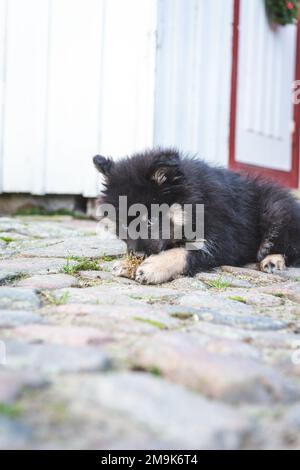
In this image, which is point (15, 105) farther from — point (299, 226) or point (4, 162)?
point (299, 226)

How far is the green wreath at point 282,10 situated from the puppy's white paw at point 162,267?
4.65m

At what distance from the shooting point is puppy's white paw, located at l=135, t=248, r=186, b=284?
3305 millimetres

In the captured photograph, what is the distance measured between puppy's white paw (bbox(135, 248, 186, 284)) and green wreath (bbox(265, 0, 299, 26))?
465 cm

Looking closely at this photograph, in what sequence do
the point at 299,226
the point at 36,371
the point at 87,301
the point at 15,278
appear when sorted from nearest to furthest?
the point at 36,371 < the point at 87,301 < the point at 15,278 < the point at 299,226

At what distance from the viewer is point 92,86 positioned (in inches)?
240

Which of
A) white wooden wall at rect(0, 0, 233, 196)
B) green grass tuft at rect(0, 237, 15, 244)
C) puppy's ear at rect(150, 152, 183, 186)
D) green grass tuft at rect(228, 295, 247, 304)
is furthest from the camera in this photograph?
white wooden wall at rect(0, 0, 233, 196)

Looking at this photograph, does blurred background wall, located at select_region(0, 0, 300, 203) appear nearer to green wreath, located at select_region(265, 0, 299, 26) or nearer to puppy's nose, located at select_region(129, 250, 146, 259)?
green wreath, located at select_region(265, 0, 299, 26)

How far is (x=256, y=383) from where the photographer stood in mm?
1530

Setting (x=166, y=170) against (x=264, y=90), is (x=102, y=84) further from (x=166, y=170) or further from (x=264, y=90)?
(x=166, y=170)

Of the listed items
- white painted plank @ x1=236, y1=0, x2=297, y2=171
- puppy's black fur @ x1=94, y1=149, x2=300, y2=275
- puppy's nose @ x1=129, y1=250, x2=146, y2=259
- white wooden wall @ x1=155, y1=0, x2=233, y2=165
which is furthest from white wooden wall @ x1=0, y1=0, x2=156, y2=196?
puppy's nose @ x1=129, y1=250, x2=146, y2=259

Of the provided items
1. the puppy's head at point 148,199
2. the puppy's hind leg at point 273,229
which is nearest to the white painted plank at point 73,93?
the puppy's hind leg at point 273,229

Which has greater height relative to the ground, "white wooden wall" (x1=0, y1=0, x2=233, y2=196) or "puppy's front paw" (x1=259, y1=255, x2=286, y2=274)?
"white wooden wall" (x1=0, y1=0, x2=233, y2=196)
